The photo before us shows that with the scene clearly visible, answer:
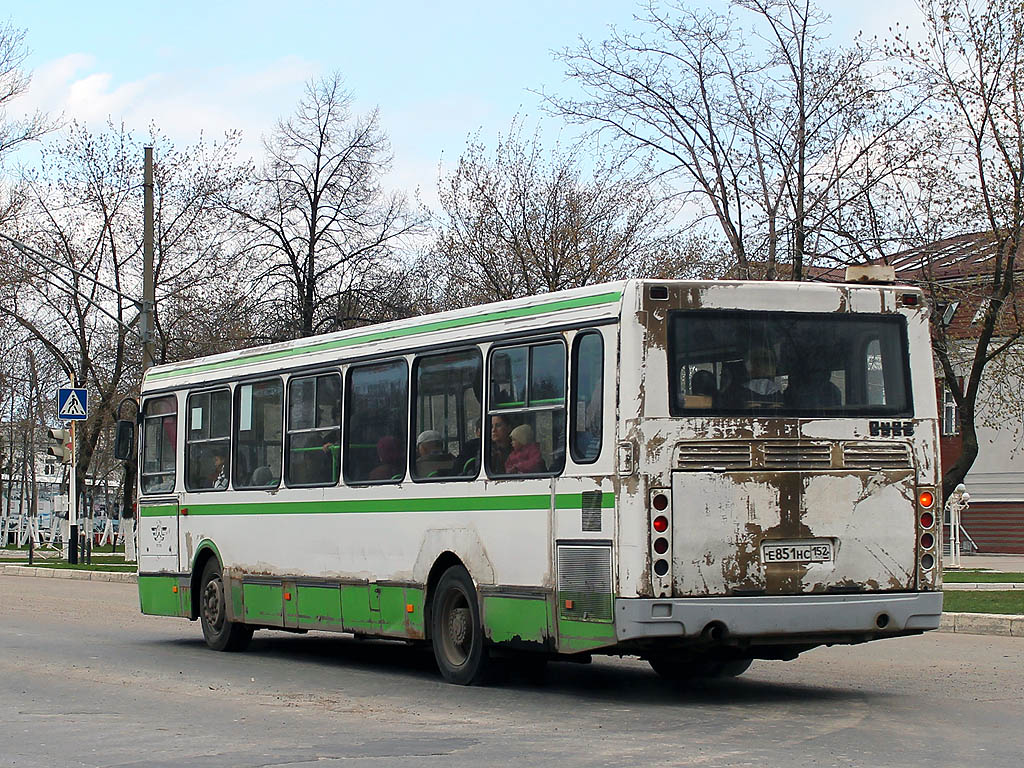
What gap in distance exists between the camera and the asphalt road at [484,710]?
29.3 feet

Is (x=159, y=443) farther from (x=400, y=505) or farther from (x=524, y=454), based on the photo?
(x=524, y=454)

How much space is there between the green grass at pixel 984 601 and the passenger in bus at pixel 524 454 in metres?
8.00

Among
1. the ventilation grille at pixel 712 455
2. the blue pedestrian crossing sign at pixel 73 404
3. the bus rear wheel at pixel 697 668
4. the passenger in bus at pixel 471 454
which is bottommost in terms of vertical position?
the bus rear wheel at pixel 697 668

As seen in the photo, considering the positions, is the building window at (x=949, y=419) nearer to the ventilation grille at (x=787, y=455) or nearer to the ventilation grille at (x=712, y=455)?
the ventilation grille at (x=787, y=455)

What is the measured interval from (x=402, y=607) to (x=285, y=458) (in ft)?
8.18

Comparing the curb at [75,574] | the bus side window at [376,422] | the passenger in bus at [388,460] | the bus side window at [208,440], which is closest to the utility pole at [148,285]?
the curb at [75,574]

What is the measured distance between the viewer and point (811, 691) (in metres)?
12.4

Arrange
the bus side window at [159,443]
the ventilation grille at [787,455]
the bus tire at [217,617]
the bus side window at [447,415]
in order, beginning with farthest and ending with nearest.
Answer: the bus side window at [159,443] < the bus tire at [217,617] < the bus side window at [447,415] < the ventilation grille at [787,455]

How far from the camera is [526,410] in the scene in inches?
476

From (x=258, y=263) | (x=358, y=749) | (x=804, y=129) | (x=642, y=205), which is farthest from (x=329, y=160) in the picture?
(x=358, y=749)

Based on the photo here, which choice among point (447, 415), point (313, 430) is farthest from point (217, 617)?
point (447, 415)

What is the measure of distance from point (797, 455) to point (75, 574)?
2539 cm

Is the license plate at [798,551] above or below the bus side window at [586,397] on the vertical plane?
below

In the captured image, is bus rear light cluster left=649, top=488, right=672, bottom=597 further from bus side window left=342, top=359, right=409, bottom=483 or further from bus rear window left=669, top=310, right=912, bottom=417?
bus side window left=342, top=359, right=409, bottom=483
